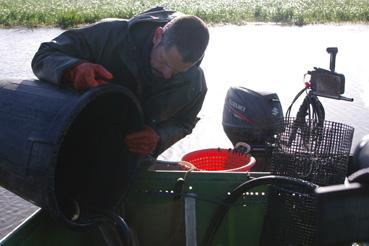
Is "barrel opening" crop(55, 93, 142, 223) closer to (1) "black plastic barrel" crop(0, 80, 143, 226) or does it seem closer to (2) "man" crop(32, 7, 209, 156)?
(1) "black plastic barrel" crop(0, 80, 143, 226)

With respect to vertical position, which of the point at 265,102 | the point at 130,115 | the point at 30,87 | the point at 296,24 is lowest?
the point at 296,24

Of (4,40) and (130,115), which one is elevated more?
(130,115)

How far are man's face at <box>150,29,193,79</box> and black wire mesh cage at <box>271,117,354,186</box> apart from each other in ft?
2.22

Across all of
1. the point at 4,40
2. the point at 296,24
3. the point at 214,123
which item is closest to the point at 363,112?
the point at 214,123

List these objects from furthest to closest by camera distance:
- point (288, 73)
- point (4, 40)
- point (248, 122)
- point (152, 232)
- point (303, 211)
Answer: point (4, 40), point (288, 73), point (248, 122), point (152, 232), point (303, 211)

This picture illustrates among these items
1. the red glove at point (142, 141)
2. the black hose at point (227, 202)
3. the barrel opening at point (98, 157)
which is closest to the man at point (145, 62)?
the red glove at point (142, 141)

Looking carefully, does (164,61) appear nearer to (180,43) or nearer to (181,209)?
(180,43)

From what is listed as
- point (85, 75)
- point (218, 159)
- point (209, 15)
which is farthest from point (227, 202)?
point (209, 15)

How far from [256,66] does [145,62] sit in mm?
7707

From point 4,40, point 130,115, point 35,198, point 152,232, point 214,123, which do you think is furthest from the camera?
point 4,40

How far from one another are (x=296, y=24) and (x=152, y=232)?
56.6 ft

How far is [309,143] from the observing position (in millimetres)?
2893

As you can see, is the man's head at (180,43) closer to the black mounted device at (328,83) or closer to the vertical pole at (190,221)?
the vertical pole at (190,221)

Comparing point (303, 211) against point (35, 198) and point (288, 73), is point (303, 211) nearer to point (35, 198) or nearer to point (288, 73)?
point (35, 198)
